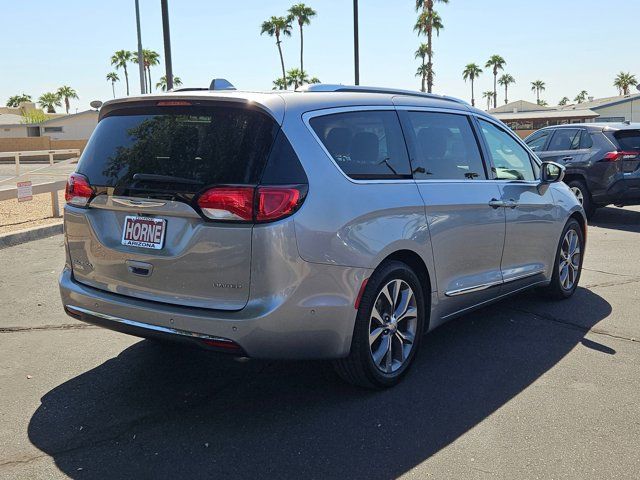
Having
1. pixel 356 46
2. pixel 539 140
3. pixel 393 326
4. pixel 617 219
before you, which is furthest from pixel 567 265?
pixel 356 46

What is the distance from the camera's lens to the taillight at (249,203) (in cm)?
335

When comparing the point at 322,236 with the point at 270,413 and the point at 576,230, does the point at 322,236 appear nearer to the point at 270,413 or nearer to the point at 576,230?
the point at 270,413

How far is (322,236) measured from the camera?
350cm

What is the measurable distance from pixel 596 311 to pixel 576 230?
864mm

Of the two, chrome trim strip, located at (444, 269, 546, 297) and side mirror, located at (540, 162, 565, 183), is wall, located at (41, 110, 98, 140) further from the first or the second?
chrome trim strip, located at (444, 269, 546, 297)

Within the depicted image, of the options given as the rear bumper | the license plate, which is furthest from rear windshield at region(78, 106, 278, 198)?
the rear bumper

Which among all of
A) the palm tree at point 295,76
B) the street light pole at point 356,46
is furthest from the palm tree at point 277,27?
the street light pole at point 356,46

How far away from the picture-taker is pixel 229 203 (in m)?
3.37

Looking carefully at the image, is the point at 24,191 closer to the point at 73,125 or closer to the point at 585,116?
the point at 585,116

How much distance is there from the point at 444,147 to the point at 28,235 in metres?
6.83

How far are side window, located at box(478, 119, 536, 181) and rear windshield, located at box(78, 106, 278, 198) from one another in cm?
238

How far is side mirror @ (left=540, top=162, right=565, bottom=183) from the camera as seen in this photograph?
18.6 ft

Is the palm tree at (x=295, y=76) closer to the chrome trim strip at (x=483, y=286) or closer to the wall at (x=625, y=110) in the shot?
the wall at (x=625, y=110)

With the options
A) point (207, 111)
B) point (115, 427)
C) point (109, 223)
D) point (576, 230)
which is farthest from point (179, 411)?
point (576, 230)
